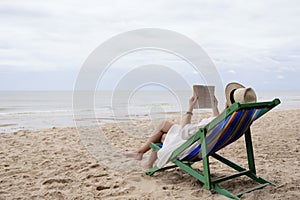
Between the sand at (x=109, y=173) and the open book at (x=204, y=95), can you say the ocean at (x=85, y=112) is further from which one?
the sand at (x=109, y=173)

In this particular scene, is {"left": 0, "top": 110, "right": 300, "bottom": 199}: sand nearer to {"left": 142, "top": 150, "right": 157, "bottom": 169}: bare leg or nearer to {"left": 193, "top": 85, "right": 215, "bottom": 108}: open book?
{"left": 142, "top": 150, "right": 157, "bottom": 169}: bare leg

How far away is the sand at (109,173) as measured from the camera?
256 cm

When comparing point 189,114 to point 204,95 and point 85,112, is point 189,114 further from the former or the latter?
point 85,112

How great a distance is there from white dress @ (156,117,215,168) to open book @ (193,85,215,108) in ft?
0.69

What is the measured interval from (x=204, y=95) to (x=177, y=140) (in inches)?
21.6

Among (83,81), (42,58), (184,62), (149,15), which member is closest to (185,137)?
(184,62)

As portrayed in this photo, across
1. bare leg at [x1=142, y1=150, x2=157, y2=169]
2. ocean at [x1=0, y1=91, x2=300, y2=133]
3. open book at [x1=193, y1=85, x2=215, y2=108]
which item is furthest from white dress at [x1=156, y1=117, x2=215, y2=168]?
ocean at [x1=0, y1=91, x2=300, y2=133]

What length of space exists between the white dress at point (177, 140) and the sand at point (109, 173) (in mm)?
268

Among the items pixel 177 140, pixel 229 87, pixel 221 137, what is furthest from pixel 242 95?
pixel 177 140

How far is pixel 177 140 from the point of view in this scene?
2.84m

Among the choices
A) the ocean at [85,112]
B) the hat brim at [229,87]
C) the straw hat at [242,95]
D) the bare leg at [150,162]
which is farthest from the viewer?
the ocean at [85,112]

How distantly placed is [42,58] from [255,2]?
3031 cm

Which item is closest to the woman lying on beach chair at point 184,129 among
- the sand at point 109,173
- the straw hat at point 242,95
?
the straw hat at point 242,95

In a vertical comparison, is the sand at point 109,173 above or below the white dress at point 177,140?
below
